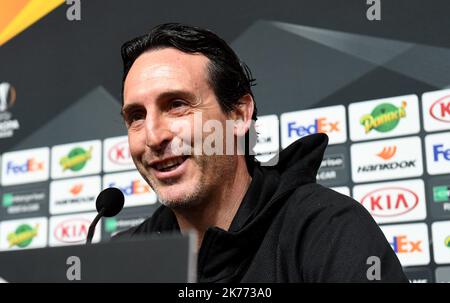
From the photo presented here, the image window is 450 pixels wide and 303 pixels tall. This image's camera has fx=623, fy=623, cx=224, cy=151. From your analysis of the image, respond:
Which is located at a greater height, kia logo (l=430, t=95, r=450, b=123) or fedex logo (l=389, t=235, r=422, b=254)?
kia logo (l=430, t=95, r=450, b=123)

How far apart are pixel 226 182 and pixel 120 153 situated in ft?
3.61

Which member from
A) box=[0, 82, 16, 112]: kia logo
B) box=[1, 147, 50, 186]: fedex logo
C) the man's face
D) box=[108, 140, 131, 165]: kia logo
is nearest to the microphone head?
the man's face

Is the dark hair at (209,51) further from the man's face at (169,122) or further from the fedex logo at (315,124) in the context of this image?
the fedex logo at (315,124)

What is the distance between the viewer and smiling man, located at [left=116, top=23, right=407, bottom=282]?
3.25 ft

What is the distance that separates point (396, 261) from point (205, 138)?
41cm

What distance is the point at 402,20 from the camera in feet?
6.44

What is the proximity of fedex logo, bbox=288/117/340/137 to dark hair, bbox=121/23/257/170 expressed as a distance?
2.28 feet

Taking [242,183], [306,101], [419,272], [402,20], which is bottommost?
[419,272]

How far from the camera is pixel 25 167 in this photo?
8.05ft

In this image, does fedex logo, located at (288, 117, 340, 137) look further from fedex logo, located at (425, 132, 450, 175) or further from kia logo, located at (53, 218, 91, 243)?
kia logo, located at (53, 218, 91, 243)

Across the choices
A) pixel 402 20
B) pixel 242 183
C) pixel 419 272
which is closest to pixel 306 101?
pixel 402 20
